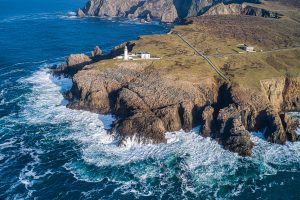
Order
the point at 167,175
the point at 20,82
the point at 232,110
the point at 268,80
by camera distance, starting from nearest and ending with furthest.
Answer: the point at 167,175
the point at 232,110
the point at 268,80
the point at 20,82

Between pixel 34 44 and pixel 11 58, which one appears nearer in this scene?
pixel 11 58

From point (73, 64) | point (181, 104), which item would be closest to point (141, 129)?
point (181, 104)

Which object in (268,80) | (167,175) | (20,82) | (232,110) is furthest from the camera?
(20,82)

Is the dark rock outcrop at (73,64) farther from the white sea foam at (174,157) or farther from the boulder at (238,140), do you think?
the boulder at (238,140)

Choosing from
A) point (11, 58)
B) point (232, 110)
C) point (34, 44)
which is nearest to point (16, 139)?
point (232, 110)

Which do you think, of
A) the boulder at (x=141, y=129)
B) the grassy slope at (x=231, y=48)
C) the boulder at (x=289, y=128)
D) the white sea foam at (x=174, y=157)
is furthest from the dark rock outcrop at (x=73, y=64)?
the boulder at (x=289, y=128)

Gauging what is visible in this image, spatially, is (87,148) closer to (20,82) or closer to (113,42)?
(20,82)
